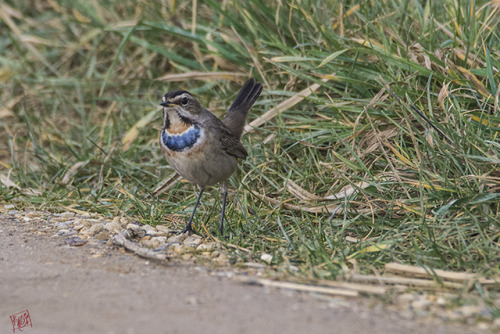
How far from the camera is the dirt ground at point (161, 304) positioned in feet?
9.59

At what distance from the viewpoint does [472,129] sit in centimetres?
441

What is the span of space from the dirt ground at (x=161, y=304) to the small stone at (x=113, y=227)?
605 mm

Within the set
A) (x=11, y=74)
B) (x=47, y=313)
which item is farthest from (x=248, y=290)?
(x=11, y=74)

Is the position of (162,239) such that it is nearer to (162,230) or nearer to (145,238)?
(145,238)

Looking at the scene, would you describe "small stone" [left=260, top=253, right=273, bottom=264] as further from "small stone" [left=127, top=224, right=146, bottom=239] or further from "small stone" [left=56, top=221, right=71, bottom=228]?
"small stone" [left=56, top=221, right=71, bottom=228]

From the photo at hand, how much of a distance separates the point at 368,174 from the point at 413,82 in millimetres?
886

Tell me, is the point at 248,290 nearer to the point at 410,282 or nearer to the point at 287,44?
the point at 410,282

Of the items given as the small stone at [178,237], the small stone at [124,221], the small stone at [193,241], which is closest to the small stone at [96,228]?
the small stone at [124,221]

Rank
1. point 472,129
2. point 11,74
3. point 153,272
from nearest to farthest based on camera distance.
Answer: point 153,272 < point 472,129 < point 11,74

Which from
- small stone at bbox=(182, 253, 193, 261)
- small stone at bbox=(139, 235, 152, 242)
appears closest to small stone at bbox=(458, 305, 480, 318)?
small stone at bbox=(182, 253, 193, 261)

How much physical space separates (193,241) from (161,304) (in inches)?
50.2
